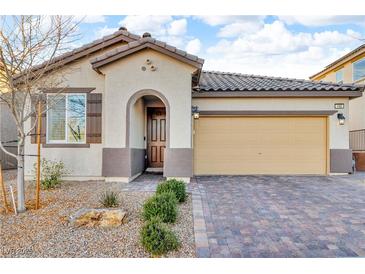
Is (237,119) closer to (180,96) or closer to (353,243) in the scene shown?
(180,96)

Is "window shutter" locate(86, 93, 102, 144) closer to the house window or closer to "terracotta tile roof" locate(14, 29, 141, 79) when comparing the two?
the house window

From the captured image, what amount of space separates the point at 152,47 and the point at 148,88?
1.47m

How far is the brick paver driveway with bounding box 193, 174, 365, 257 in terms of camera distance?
14.5ft

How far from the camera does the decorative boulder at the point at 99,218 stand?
536cm

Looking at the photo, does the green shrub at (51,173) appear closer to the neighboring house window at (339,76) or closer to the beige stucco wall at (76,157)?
the beige stucco wall at (76,157)

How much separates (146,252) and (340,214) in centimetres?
484

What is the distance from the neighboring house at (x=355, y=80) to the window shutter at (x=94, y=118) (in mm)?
13199

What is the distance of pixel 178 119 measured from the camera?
31.9 ft

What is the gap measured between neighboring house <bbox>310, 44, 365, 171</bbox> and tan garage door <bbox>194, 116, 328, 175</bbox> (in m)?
3.88

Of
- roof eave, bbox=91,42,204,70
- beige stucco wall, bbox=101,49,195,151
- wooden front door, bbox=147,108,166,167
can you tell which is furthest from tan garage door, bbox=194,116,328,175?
roof eave, bbox=91,42,204,70

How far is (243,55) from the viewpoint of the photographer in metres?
18.1

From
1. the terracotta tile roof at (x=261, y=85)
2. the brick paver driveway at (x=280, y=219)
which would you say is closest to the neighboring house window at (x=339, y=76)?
the terracotta tile roof at (x=261, y=85)

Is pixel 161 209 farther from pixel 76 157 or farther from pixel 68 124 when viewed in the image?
pixel 68 124
